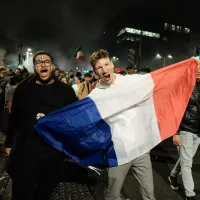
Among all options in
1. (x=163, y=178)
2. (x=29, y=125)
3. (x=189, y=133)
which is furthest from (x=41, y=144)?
(x=163, y=178)

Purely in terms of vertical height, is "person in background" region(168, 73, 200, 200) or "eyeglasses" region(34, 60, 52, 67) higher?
"eyeglasses" region(34, 60, 52, 67)

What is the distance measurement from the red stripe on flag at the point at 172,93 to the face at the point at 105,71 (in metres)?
0.63

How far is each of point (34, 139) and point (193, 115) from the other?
252 cm

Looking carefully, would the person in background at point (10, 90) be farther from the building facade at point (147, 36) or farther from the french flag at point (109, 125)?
the building facade at point (147, 36)

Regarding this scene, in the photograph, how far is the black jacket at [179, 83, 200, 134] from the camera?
13.5 feet

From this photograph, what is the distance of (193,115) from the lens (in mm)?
4133

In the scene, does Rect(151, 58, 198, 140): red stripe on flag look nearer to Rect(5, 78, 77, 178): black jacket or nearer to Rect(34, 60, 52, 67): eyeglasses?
Rect(5, 78, 77, 178): black jacket

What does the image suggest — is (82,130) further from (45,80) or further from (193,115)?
(193,115)

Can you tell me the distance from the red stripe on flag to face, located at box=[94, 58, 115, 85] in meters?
0.63

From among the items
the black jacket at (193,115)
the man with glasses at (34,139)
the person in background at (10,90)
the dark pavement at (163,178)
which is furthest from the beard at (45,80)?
the person in background at (10,90)

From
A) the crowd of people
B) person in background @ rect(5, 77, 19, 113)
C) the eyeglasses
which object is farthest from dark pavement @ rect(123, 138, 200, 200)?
person in background @ rect(5, 77, 19, 113)

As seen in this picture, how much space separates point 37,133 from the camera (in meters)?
3.00

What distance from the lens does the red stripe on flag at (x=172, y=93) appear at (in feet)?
10.6

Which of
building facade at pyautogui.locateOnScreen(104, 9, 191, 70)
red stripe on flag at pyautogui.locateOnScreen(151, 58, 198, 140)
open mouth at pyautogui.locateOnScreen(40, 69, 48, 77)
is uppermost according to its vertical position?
building facade at pyautogui.locateOnScreen(104, 9, 191, 70)
